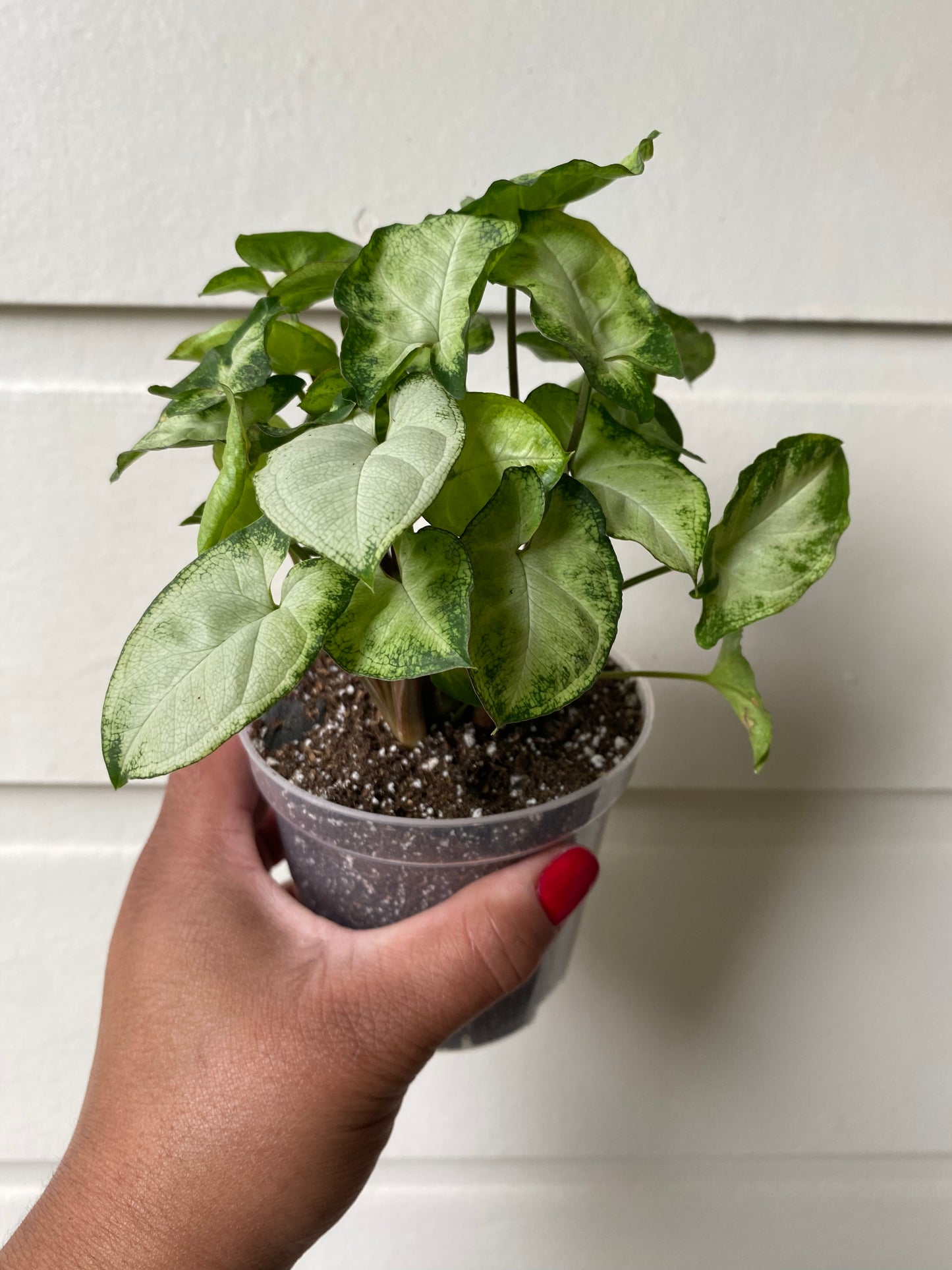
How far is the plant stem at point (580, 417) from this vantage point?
0.40m

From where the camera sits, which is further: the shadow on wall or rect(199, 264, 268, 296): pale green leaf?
the shadow on wall

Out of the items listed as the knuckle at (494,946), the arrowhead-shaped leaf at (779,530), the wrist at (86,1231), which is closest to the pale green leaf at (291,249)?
the arrowhead-shaped leaf at (779,530)

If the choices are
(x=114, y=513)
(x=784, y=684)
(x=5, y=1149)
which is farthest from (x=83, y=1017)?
(x=784, y=684)

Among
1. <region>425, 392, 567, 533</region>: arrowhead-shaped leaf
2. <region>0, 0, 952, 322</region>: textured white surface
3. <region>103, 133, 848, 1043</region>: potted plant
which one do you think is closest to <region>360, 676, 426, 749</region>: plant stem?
<region>103, 133, 848, 1043</region>: potted plant

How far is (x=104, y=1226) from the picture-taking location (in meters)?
0.49

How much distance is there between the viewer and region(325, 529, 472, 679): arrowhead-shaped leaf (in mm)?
309

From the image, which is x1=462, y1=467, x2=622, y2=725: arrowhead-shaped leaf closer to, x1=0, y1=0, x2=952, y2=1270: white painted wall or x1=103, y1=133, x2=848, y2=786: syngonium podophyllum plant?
x1=103, y1=133, x2=848, y2=786: syngonium podophyllum plant

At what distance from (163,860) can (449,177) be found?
1.53 feet

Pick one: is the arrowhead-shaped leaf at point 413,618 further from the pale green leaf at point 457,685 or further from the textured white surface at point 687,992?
the textured white surface at point 687,992

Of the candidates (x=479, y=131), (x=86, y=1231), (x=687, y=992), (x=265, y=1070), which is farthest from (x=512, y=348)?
(x=687, y=992)

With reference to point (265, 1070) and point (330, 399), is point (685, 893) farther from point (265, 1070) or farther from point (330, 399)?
point (330, 399)

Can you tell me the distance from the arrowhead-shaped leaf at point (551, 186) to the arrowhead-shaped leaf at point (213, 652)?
150mm

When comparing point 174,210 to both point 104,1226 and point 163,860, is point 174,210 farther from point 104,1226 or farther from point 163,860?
point 104,1226

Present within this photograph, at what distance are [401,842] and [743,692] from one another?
0.18 meters
